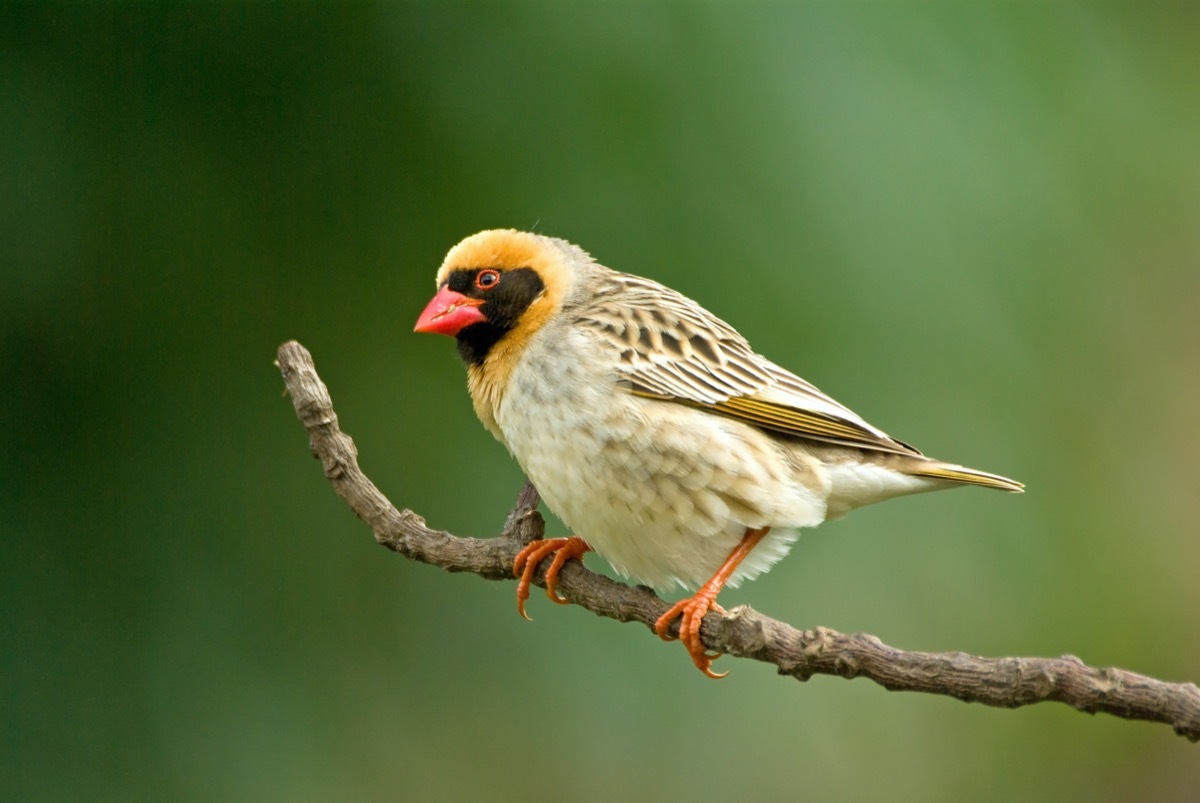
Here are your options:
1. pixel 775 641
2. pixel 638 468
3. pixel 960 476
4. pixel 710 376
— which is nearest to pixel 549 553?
pixel 638 468

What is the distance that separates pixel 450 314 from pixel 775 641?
58.8 inches

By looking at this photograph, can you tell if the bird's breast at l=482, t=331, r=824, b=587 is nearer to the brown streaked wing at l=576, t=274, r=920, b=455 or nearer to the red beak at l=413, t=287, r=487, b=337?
the brown streaked wing at l=576, t=274, r=920, b=455

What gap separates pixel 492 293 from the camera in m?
4.18

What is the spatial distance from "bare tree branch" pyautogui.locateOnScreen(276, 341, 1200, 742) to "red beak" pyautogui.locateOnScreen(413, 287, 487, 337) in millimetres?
440

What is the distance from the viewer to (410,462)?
5031 mm

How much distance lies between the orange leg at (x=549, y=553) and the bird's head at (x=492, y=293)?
24.4 inches

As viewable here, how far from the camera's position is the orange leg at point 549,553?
388cm

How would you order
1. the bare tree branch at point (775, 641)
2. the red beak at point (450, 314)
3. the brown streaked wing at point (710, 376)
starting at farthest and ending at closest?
the red beak at point (450, 314) < the brown streaked wing at point (710, 376) < the bare tree branch at point (775, 641)

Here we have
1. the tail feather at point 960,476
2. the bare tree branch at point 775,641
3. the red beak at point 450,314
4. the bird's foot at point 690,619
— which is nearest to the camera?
the bare tree branch at point 775,641

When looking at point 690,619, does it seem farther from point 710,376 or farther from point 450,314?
point 450,314

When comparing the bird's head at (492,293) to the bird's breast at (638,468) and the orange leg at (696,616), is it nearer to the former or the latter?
the bird's breast at (638,468)

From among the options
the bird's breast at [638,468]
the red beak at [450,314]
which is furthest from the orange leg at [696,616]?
the red beak at [450,314]

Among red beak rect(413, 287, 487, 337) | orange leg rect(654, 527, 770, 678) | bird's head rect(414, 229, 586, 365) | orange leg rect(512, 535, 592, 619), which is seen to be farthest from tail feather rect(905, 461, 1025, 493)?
red beak rect(413, 287, 487, 337)

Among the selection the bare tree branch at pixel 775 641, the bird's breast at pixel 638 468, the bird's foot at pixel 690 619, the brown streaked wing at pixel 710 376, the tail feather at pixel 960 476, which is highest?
the brown streaked wing at pixel 710 376
